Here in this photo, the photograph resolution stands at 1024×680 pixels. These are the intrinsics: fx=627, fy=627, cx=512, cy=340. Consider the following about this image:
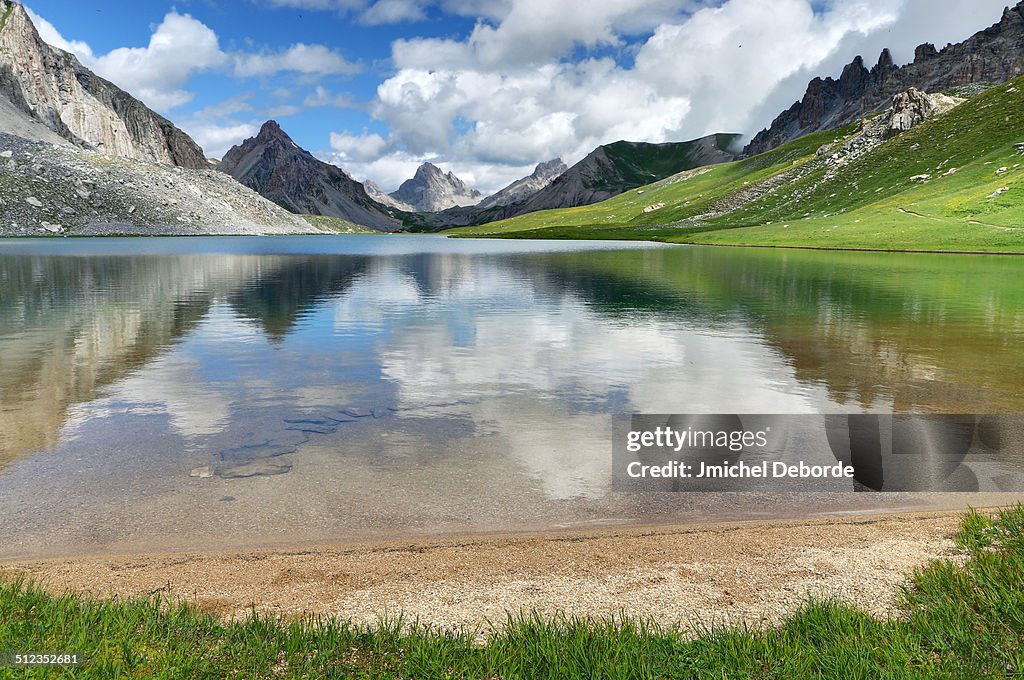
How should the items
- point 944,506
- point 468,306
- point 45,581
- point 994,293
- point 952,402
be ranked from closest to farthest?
point 45,581 → point 944,506 → point 952,402 → point 468,306 → point 994,293

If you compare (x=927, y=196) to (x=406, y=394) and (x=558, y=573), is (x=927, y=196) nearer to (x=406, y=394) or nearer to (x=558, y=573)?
(x=406, y=394)

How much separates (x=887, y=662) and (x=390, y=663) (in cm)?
497

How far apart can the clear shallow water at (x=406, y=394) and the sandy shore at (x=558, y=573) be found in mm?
814

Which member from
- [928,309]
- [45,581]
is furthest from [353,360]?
A: [928,309]

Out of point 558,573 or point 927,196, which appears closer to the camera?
point 558,573

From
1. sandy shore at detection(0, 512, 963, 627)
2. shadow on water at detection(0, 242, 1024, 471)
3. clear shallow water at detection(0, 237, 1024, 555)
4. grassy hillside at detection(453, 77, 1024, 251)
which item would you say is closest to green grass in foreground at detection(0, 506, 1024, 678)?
sandy shore at detection(0, 512, 963, 627)

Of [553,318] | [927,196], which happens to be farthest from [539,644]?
[927,196]

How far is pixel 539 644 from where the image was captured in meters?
6.53

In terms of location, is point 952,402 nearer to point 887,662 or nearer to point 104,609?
point 887,662

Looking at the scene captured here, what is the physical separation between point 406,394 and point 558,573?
1148cm

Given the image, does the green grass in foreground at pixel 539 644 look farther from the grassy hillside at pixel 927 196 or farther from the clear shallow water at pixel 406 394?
the grassy hillside at pixel 927 196

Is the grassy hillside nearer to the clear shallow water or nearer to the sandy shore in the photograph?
the clear shallow water

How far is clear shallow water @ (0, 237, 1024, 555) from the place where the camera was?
36.2 feet

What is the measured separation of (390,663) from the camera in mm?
6363
